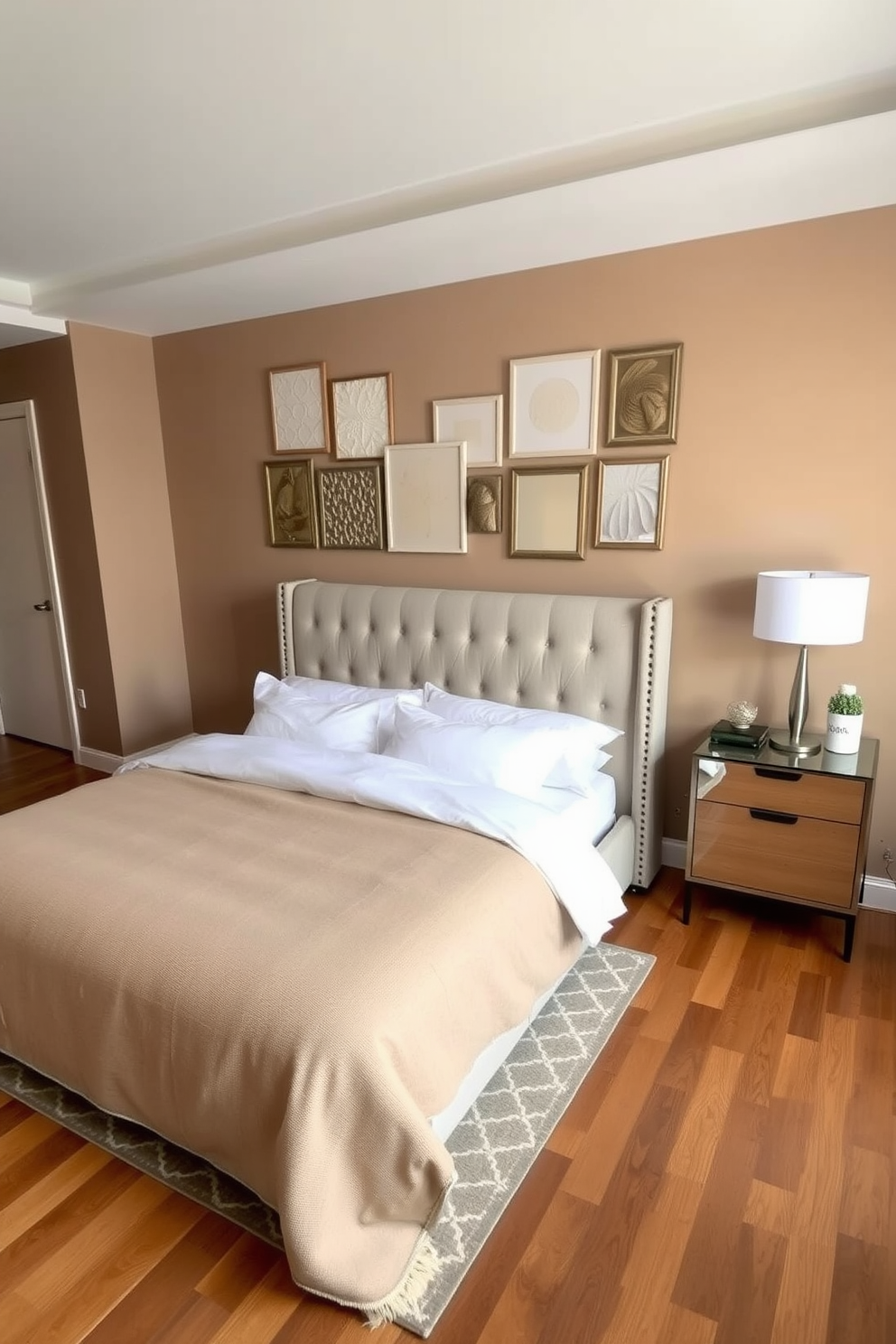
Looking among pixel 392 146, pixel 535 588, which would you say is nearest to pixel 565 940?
pixel 535 588

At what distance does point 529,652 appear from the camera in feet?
10.0

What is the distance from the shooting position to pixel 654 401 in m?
2.81

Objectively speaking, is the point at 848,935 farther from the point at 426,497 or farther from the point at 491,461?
the point at 426,497

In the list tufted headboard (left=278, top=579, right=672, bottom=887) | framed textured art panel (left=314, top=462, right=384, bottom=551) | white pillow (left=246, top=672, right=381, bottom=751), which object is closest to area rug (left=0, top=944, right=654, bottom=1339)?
tufted headboard (left=278, top=579, right=672, bottom=887)

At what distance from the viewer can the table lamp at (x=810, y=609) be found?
233 cm

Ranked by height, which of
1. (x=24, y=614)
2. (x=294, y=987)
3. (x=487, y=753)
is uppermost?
(x=24, y=614)

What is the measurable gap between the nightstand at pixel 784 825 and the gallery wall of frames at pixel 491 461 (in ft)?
3.11

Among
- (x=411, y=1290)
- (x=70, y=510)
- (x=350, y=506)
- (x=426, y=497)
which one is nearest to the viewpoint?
(x=411, y=1290)

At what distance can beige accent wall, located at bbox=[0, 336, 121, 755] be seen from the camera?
12.7 ft

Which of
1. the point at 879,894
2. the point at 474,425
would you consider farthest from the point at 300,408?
the point at 879,894

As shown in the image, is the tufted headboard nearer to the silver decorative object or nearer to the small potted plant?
the silver decorative object

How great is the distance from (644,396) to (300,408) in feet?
5.53

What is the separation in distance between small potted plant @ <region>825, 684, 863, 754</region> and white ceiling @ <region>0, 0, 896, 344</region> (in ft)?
5.02

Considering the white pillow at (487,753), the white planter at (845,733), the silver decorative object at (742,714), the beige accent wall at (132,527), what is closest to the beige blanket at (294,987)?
the white pillow at (487,753)
